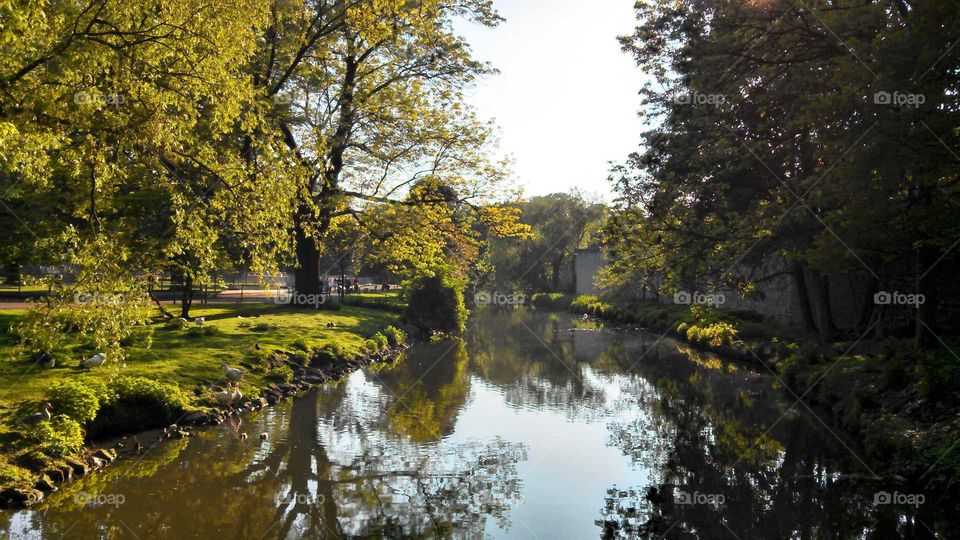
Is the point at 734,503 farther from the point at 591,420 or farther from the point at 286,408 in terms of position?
the point at 286,408

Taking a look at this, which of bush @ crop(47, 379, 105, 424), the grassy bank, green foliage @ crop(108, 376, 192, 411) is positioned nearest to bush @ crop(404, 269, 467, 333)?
the grassy bank

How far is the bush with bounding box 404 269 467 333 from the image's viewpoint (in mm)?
35250

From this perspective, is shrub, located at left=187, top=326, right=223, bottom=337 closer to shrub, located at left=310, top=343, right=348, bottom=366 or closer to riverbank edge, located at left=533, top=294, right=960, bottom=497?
shrub, located at left=310, top=343, right=348, bottom=366

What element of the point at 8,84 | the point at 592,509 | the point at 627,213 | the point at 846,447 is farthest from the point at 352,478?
the point at 627,213

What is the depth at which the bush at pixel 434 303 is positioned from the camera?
116ft

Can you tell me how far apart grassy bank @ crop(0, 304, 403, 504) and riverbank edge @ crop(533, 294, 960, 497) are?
13353mm

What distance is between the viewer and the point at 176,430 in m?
13.1

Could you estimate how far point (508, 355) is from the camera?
2836 centimetres

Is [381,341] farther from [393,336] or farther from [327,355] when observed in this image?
[327,355]

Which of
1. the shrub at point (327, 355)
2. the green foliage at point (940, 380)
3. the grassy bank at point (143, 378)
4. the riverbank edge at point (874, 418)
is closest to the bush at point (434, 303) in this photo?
the grassy bank at point (143, 378)

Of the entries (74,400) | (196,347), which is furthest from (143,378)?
(196,347)

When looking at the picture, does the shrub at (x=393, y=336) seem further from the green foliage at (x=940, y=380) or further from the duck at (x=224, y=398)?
the green foliage at (x=940, y=380)

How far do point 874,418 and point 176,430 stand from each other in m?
14.1

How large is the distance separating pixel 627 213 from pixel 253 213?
1166 centimetres
